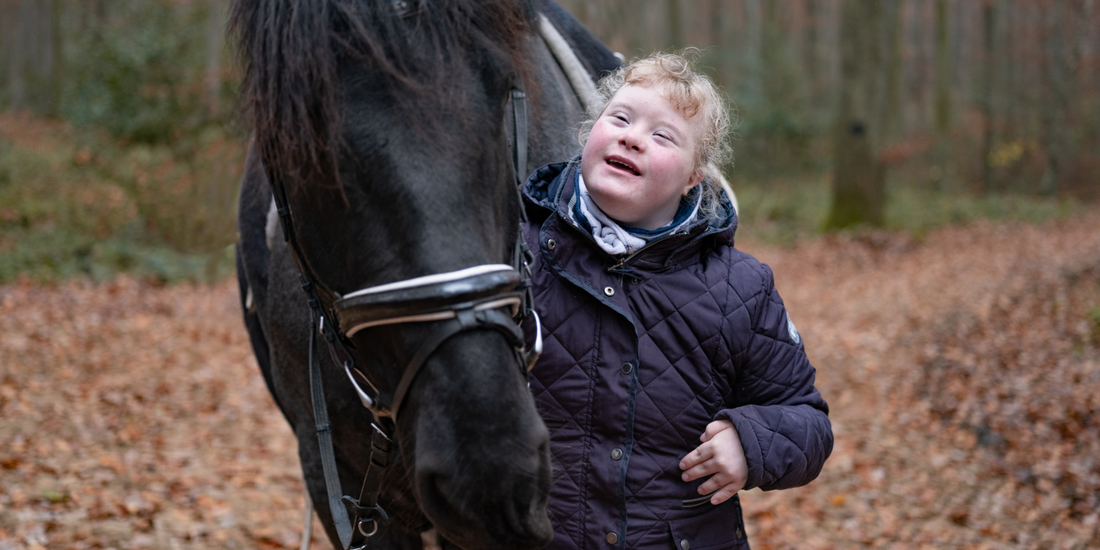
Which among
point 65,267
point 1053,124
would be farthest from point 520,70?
point 1053,124

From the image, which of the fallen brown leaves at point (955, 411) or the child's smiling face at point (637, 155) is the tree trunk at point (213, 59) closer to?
the fallen brown leaves at point (955, 411)

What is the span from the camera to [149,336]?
8.62 m

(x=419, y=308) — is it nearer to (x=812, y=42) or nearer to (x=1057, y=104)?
(x=1057, y=104)

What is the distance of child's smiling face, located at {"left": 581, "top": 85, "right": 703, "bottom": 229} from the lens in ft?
5.94

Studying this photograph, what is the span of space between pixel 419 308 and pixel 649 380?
2.39ft

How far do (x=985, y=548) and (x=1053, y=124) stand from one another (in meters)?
19.3

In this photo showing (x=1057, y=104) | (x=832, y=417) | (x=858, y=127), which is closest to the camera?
(x=832, y=417)

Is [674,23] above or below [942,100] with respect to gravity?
above

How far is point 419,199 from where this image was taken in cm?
134

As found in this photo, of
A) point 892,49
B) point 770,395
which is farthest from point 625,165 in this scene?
point 892,49

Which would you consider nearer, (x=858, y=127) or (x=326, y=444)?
(x=326, y=444)

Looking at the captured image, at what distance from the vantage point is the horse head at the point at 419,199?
4.33 feet

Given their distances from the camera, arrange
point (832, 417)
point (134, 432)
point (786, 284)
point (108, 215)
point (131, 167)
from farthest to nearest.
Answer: point (131, 167) < point (108, 215) < point (786, 284) < point (832, 417) < point (134, 432)

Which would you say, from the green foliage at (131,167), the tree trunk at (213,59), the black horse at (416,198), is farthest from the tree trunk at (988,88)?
the black horse at (416,198)
